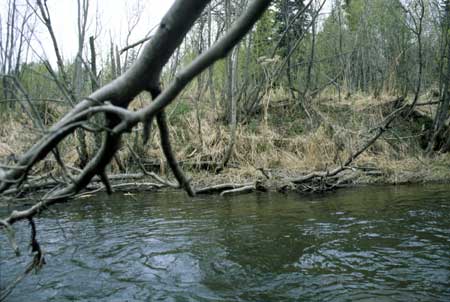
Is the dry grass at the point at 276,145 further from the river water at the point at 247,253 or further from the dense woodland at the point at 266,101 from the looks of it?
the river water at the point at 247,253

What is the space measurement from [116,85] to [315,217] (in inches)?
232

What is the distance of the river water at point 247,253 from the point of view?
4090mm

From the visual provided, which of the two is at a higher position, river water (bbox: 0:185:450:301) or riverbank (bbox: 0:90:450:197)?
riverbank (bbox: 0:90:450:197)

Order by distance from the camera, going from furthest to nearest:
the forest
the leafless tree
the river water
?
the forest → the river water → the leafless tree

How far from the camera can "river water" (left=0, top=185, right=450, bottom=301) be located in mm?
4090

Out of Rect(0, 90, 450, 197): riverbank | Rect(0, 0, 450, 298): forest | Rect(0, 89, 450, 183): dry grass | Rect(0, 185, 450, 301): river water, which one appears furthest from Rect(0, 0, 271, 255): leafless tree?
Rect(0, 89, 450, 183): dry grass

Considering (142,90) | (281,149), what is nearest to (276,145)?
(281,149)

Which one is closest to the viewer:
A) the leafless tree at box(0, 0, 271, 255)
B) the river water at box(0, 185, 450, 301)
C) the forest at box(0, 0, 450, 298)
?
the leafless tree at box(0, 0, 271, 255)

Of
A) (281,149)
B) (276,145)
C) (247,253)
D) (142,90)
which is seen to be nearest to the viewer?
(142,90)

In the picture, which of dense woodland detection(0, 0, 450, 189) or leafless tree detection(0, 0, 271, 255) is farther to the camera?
dense woodland detection(0, 0, 450, 189)

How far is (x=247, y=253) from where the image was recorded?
→ 5344 mm

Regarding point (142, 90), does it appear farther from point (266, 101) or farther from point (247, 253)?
point (266, 101)

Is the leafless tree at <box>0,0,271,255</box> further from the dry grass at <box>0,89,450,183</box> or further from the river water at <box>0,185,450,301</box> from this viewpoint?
the dry grass at <box>0,89,450,183</box>

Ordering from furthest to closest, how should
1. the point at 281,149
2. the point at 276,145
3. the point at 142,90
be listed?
1. the point at 276,145
2. the point at 281,149
3. the point at 142,90
